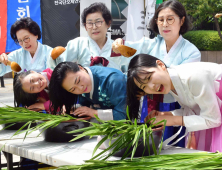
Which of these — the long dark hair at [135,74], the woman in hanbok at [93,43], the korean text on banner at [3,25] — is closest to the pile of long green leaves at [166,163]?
the long dark hair at [135,74]

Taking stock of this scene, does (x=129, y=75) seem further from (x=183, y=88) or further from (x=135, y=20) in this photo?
(x=135, y=20)

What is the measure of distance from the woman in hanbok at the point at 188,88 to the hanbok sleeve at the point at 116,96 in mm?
203

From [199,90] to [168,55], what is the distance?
3.13ft

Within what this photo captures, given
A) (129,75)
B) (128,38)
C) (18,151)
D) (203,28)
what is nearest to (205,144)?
(129,75)

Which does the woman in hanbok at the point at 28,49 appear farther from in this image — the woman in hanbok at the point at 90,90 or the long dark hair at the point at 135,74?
the long dark hair at the point at 135,74

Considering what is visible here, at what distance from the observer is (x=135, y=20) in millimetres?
4289

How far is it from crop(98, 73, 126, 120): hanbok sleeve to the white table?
0.21m

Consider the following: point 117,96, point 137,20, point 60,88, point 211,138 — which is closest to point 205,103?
point 211,138

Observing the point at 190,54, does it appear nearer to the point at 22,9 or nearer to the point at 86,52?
the point at 86,52

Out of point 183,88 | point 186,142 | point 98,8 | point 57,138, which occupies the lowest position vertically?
point 186,142

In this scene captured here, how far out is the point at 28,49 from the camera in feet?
9.37

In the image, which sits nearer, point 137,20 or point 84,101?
point 84,101

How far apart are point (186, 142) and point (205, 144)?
0.52 feet

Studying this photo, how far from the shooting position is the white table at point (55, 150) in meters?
1.23
